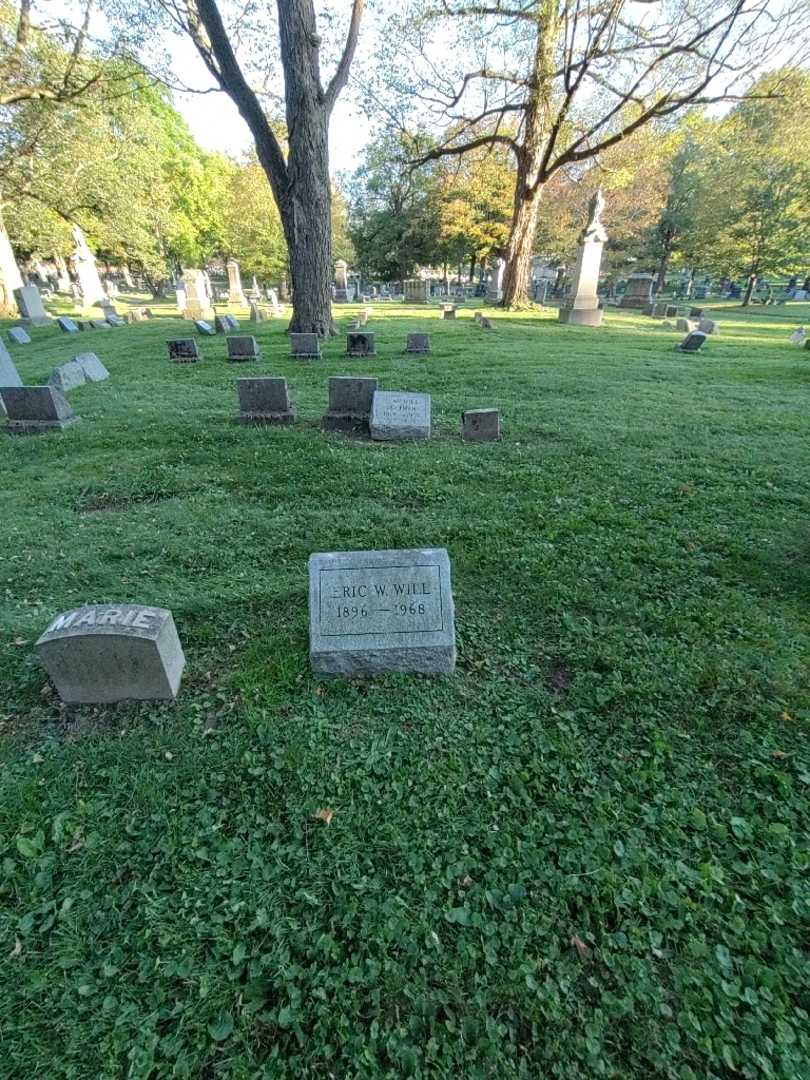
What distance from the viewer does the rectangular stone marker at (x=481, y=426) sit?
6902mm

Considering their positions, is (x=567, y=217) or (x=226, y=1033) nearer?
(x=226, y=1033)

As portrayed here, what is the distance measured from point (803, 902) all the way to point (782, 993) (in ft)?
1.29

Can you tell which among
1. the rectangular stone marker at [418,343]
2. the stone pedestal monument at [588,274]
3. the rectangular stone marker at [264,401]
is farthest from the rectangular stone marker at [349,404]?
the stone pedestal monument at [588,274]

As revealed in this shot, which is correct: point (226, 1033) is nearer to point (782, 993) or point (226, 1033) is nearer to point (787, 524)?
point (782, 993)

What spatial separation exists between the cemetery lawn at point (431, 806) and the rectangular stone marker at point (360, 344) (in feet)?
27.1

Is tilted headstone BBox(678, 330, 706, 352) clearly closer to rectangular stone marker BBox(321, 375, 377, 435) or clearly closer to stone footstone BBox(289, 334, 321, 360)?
stone footstone BBox(289, 334, 321, 360)

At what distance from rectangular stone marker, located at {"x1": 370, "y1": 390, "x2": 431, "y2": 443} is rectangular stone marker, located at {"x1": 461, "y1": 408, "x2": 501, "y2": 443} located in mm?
534

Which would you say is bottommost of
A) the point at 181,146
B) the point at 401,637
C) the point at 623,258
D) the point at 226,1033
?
the point at 226,1033

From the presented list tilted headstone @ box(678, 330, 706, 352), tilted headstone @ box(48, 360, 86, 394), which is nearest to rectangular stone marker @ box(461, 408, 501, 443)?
tilted headstone @ box(48, 360, 86, 394)

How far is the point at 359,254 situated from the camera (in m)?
42.8

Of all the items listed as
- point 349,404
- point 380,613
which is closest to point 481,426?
point 349,404

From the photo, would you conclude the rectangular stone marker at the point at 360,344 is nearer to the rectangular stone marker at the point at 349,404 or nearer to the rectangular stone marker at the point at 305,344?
the rectangular stone marker at the point at 305,344

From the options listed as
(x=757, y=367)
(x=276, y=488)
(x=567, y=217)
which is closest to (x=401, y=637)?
(x=276, y=488)

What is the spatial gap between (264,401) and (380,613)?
18.0 feet
